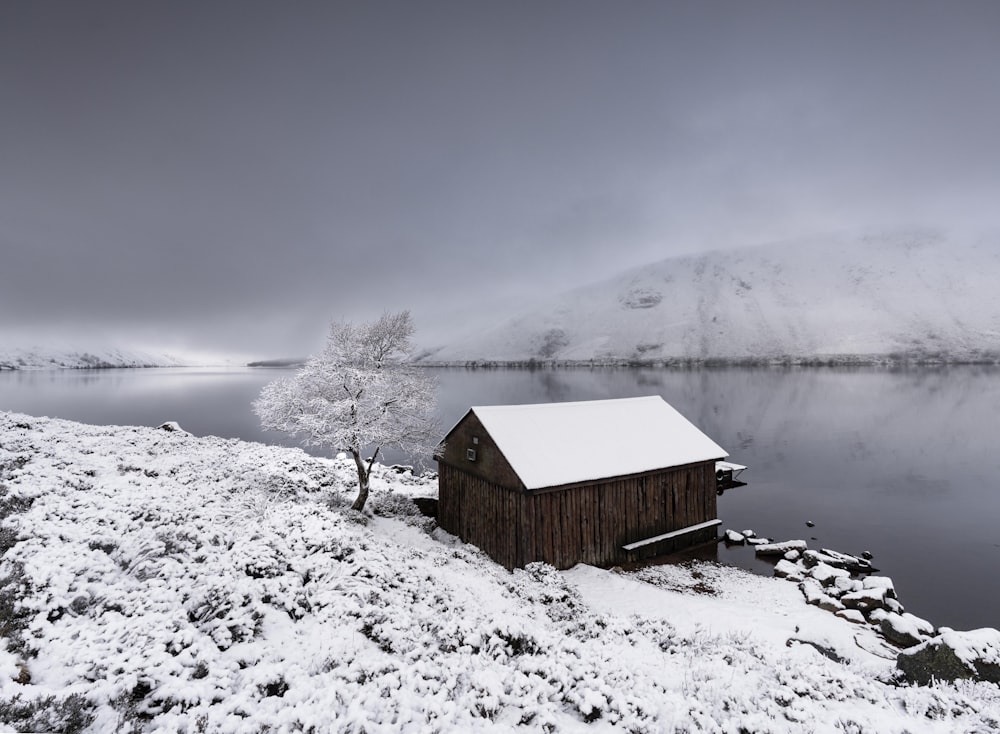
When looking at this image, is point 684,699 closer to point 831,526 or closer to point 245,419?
point 831,526

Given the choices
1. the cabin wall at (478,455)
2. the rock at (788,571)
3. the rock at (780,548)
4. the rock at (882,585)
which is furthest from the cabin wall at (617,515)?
the rock at (882,585)

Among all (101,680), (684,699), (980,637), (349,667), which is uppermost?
(101,680)

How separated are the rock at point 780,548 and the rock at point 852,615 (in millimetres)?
7912

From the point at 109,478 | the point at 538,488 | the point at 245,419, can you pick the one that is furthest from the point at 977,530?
the point at 245,419

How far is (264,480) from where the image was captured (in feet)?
84.0

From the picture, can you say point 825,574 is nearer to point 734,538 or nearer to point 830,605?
point 830,605

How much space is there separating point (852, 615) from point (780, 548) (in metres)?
8.64

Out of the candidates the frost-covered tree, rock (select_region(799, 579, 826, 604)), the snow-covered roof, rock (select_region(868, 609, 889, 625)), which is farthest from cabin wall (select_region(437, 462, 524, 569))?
rock (select_region(868, 609, 889, 625))

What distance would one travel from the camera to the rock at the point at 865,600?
17672 millimetres

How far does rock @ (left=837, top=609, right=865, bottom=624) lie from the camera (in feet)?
54.6

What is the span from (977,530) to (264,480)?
42.4m

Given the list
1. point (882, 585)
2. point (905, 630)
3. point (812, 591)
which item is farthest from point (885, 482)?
point (905, 630)

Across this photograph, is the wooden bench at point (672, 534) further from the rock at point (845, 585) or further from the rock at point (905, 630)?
the rock at point (905, 630)

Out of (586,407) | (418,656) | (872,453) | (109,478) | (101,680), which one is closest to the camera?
(101,680)
